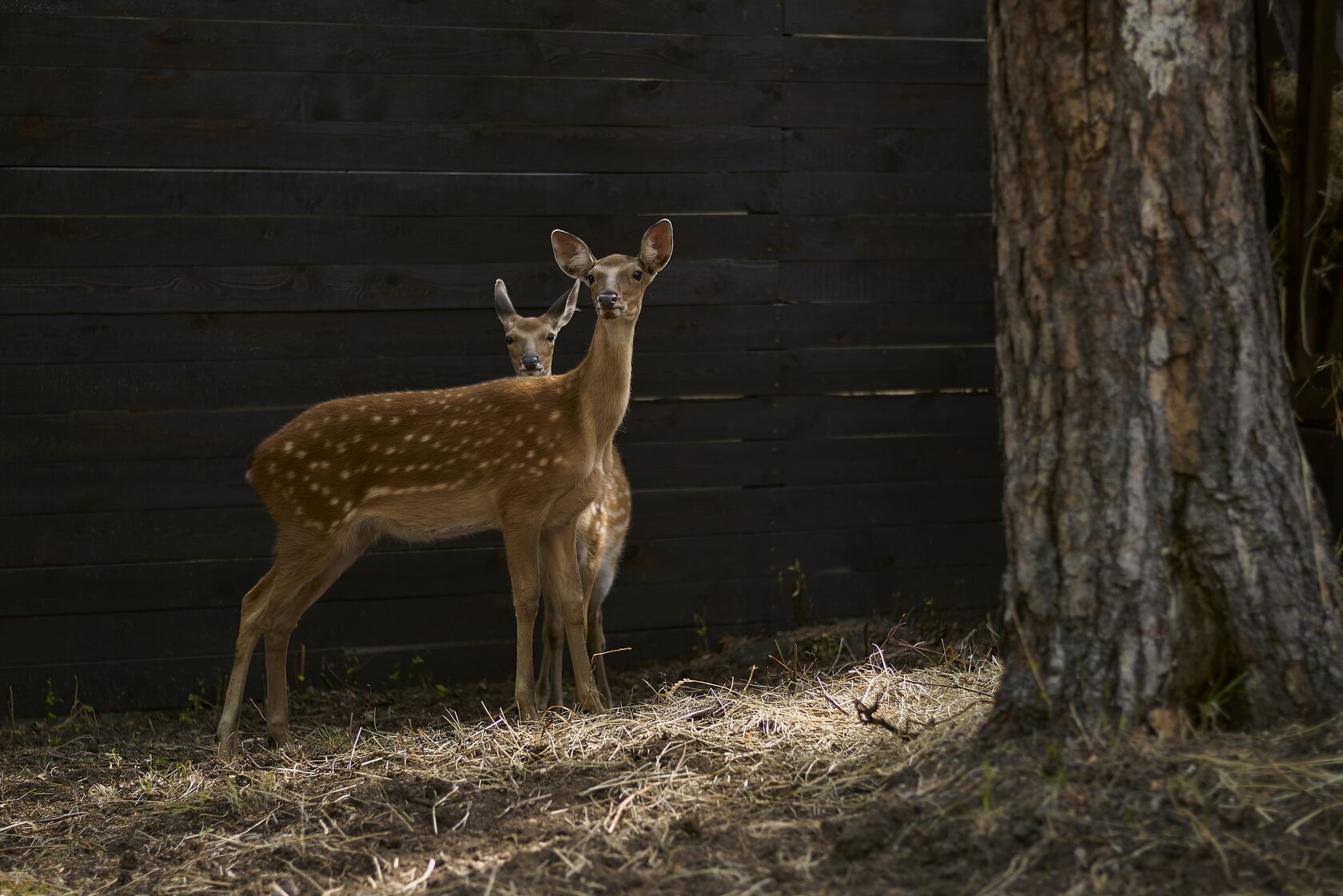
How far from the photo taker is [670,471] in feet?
20.6

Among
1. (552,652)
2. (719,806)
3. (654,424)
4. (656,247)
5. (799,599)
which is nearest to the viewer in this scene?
(719,806)

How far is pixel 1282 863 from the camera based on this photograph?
256 centimetres

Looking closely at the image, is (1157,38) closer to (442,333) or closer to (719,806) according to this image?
(719,806)

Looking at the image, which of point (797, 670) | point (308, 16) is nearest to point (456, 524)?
point (797, 670)

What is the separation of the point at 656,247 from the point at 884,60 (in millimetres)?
1833

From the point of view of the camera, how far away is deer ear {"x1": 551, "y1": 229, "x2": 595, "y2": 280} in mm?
5336

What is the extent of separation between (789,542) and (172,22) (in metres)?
3.45

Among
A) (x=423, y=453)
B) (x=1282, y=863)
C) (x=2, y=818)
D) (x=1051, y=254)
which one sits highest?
(x=1051, y=254)

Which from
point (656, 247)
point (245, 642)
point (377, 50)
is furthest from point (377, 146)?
point (245, 642)

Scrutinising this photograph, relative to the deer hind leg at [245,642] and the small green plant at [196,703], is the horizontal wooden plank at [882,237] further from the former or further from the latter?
the small green plant at [196,703]

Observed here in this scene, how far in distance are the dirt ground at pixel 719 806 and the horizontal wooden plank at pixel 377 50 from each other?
9.06 feet

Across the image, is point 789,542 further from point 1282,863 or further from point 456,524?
point 1282,863

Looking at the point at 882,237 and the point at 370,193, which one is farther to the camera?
the point at 882,237

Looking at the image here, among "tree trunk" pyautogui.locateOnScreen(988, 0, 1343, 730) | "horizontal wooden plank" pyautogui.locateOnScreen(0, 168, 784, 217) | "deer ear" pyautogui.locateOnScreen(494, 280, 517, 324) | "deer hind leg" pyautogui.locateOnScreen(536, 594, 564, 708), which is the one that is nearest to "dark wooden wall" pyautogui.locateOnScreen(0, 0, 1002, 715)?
"horizontal wooden plank" pyautogui.locateOnScreen(0, 168, 784, 217)
